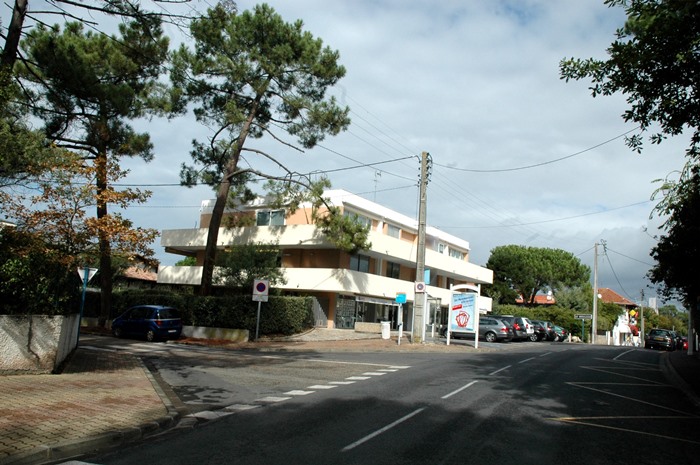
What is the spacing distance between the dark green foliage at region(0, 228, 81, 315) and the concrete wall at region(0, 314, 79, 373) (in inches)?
12.9

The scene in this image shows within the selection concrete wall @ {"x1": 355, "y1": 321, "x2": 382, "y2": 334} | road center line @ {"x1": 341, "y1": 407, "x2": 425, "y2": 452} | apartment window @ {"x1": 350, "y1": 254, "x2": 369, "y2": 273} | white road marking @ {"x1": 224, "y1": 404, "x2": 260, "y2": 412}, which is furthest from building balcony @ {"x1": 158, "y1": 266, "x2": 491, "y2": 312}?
road center line @ {"x1": 341, "y1": 407, "x2": 425, "y2": 452}

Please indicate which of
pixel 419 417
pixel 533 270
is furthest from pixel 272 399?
pixel 533 270

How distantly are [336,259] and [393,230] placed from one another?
857 centimetres

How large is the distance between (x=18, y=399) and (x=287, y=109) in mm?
21027

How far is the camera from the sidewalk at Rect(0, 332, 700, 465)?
6613 mm

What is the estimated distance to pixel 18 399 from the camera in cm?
892

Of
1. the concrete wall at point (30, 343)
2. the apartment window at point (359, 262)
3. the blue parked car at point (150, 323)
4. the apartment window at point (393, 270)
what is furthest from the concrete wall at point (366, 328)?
the concrete wall at point (30, 343)

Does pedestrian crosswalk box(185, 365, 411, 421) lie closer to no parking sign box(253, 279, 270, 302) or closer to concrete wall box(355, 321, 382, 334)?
no parking sign box(253, 279, 270, 302)

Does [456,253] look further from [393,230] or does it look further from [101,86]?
[101,86]

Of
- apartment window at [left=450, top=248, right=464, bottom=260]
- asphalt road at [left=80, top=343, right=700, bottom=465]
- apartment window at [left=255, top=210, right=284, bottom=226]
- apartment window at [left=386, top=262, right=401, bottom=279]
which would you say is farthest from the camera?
apartment window at [left=450, top=248, right=464, bottom=260]

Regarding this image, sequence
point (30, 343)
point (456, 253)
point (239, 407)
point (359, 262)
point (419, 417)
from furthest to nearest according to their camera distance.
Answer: point (456, 253) → point (359, 262) → point (30, 343) → point (239, 407) → point (419, 417)

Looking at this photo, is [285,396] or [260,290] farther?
[260,290]

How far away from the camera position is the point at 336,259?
3750 centimetres

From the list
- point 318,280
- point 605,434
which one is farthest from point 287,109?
point 605,434
